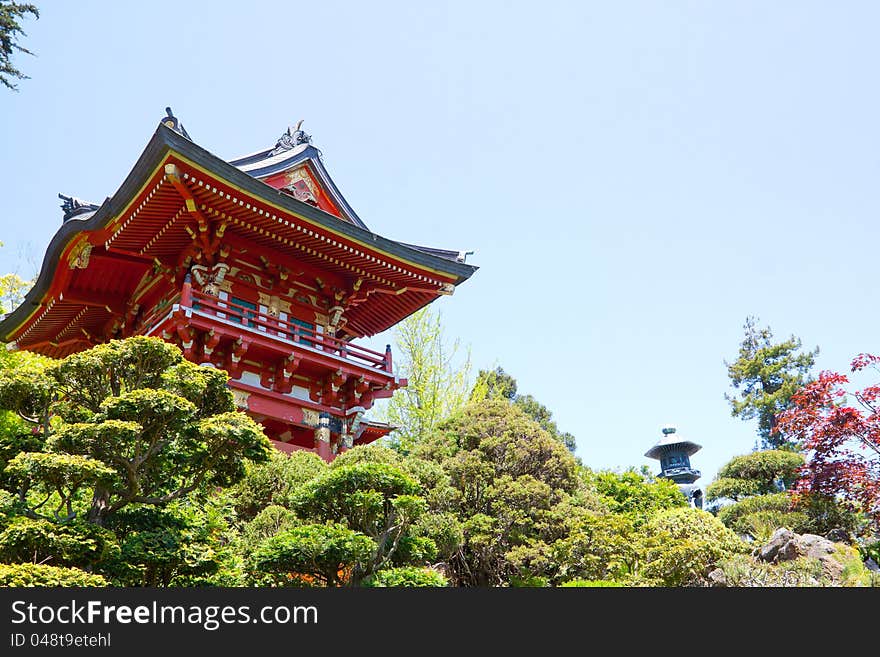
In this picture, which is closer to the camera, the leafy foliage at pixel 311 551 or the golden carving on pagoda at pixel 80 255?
the leafy foliage at pixel 311 551

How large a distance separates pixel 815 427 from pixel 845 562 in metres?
2.61

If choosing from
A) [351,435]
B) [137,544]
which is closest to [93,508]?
[137,544]

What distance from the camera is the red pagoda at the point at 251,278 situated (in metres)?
14.1

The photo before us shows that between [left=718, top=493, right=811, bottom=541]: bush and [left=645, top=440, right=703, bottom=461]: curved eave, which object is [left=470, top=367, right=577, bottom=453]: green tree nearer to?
[left=645, top=440, right=703, bottom=461]: curved eave

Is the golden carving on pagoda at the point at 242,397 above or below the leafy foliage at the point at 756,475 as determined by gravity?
above

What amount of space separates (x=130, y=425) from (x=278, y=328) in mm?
7935

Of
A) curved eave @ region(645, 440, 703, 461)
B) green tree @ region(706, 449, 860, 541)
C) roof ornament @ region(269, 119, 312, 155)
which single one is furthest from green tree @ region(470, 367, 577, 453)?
roof ornament @ region(269, 119, 312, 155)

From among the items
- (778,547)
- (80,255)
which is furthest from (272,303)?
(778,547)

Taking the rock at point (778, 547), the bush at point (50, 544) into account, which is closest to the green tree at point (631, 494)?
the rock at point (778, 547)

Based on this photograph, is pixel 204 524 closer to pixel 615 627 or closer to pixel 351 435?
pixel 615 627

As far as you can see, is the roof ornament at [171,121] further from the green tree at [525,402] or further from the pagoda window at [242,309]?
the green tree at [525,402]

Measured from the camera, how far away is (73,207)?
60.5 feet

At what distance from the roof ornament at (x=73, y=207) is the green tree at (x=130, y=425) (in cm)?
1092

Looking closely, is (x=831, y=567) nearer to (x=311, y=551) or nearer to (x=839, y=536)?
(x=839, y=536)
